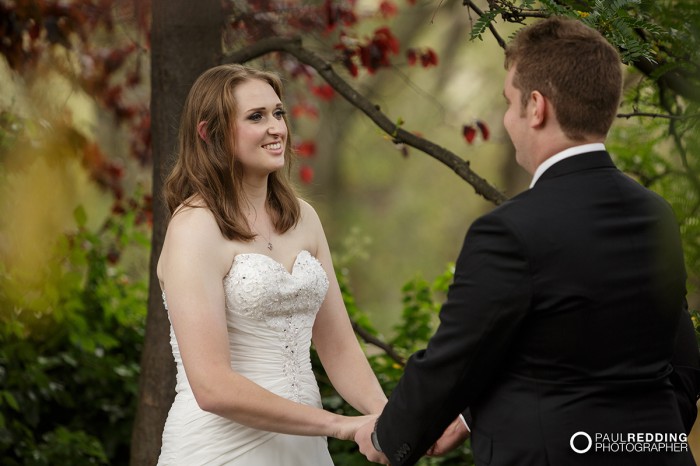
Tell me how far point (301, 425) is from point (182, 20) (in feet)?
7.11

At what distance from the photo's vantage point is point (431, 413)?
7.99ft

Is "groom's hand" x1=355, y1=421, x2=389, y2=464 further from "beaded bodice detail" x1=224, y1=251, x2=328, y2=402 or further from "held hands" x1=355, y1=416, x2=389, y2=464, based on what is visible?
"beaded bodice detail" x1=224, y1=251, x2=328, y2=402

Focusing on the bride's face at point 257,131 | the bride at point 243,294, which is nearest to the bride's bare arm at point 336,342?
the bride at point 243,294

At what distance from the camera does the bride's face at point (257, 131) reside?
3.17m

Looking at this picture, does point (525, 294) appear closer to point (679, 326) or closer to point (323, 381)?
point (679, 326)

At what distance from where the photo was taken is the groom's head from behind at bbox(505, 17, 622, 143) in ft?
7.47

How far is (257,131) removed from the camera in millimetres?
3170

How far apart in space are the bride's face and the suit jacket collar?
3.74ft

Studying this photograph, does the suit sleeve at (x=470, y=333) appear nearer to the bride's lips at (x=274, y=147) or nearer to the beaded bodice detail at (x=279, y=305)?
the beaded bodice detail at (x=279, y=305)

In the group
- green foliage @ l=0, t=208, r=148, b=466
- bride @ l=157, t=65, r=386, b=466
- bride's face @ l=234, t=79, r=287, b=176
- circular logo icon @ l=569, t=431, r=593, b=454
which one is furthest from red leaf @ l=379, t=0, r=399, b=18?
circular logo icon @ l=569, t=431, r=593, b=454

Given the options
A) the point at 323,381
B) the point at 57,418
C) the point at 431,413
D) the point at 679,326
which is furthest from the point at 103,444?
the point at 679,326

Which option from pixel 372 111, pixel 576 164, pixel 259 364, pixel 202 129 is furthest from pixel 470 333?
pixel 372 111

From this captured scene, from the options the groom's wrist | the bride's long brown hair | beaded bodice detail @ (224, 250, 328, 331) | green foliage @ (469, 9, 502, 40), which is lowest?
the groom's wrist

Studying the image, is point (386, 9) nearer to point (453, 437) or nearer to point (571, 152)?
point (453, 437)
